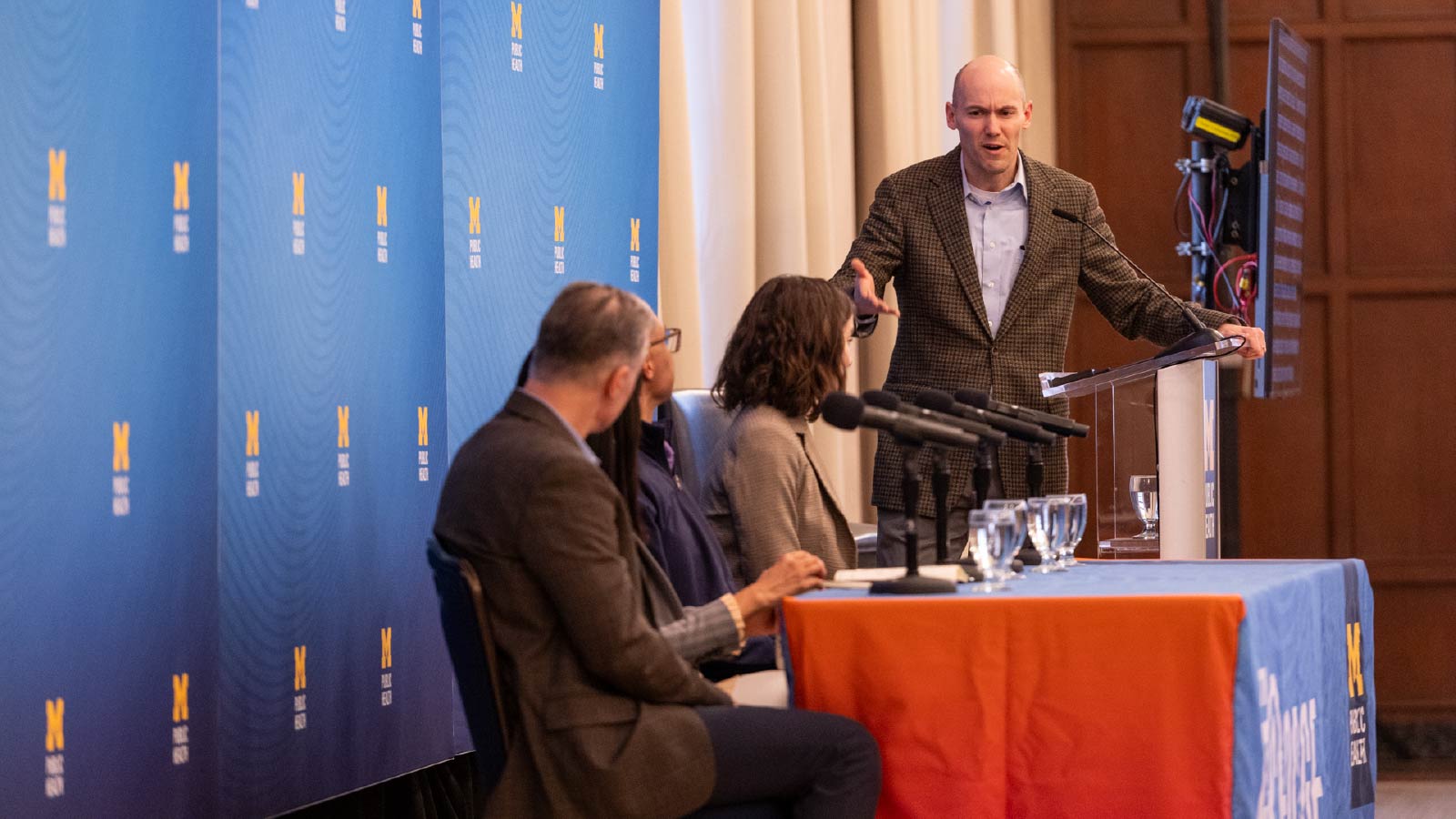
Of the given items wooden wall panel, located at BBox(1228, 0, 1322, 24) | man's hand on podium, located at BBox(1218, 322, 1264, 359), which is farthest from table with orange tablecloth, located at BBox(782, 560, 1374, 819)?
wooden wall panel, located at BBox(1228, 0, 1322, 24)

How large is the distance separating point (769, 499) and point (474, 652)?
3.13 ft

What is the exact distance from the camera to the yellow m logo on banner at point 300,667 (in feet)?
9.81

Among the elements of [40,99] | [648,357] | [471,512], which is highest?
[40,99]

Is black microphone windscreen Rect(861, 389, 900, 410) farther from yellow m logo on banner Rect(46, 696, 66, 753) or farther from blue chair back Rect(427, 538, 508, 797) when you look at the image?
yellow m logo on banner Rect(46, 696, 66, 753)

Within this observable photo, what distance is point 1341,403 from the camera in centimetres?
565

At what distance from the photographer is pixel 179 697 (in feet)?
8.80

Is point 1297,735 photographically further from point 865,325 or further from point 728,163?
point 728,163

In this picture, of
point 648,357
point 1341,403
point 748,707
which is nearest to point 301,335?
point 648,357

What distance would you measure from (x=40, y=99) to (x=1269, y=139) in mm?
3478

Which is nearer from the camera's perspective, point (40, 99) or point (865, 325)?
point (40, 99)

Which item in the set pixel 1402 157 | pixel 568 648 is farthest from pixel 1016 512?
pixel 1402 157

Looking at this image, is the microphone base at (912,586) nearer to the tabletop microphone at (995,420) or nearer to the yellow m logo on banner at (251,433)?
the tabletop microphone at (995,420)

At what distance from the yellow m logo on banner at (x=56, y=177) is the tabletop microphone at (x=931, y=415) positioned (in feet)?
4.23

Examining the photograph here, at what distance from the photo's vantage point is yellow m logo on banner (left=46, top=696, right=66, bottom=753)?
241cm
